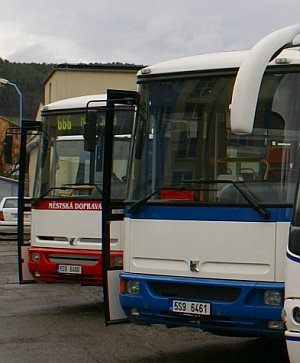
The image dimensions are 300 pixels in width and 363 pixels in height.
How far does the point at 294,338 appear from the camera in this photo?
229 inches

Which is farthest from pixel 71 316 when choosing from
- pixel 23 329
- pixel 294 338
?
pixel 294 338

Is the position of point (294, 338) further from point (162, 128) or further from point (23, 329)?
point (23, 329)

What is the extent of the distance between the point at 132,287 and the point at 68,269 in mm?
3982

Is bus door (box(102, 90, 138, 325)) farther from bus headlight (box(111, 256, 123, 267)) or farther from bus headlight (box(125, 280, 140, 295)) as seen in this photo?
bus headlight (box(111, 256, 123, 267))

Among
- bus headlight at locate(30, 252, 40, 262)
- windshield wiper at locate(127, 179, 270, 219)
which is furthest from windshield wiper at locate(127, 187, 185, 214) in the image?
bus headlight at locate(30, 252, 40, 262)

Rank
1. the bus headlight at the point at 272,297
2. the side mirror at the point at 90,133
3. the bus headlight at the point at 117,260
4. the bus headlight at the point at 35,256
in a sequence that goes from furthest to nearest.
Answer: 1. the bus headlight at the point at 35,256
2. the bus headlight at the point at 117,260
3. the side mirror at the point at 90,133
4. the bus headlight at the point at 272,297

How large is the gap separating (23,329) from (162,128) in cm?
401

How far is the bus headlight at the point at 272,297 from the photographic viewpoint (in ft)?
23.3

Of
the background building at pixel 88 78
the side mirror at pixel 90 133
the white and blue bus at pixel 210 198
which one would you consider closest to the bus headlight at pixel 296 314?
the white and blue bus at pixel 210 198

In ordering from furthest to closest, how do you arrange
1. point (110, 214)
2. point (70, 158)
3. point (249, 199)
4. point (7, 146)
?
point (7, 146)
point (70, 158)
point (110, 214)
point (249, 199)

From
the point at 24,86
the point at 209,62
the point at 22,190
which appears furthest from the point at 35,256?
the point at 24,86

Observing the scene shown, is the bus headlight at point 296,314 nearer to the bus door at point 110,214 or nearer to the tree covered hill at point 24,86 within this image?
the bus door at point 110,214

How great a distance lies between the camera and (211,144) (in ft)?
25.3

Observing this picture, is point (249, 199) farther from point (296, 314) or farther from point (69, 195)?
point (69, 195)
